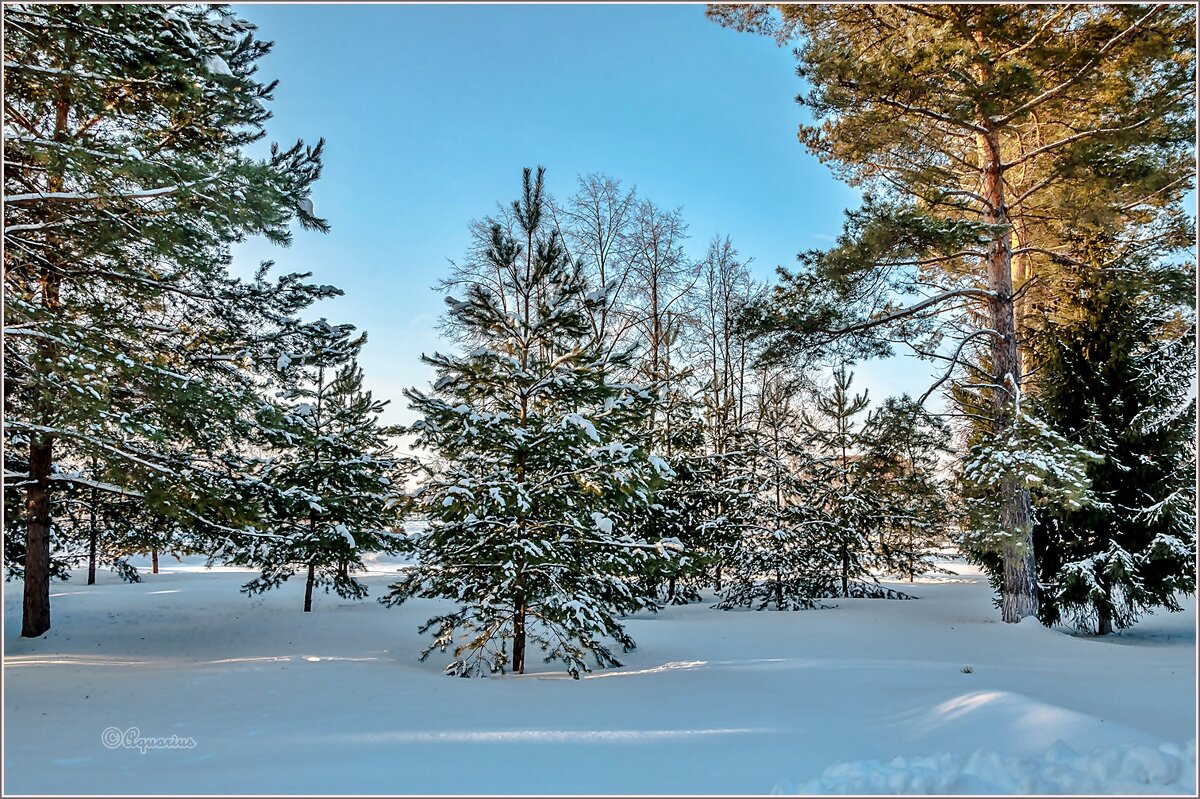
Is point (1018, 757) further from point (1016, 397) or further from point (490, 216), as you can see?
point (490, 216)

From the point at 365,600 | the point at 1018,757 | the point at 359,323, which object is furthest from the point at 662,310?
the point at 1018,757

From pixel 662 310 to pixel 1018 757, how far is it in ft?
45.1

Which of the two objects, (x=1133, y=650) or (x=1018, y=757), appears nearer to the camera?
(x=1018, y=757)

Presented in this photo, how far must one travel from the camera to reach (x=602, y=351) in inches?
389

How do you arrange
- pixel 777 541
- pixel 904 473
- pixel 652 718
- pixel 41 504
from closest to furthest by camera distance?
1. pixel 652 718
2. pixel 41 504
3. pixel 904 473
4. pixel 777 541

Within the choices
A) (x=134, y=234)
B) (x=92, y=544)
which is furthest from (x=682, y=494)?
(x=92, y=544)

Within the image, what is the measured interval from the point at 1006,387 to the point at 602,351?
6.03m

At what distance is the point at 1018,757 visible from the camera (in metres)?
3.61

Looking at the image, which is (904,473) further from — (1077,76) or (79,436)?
(79,436)

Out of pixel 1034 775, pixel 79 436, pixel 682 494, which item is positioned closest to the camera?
pixel 1034 775

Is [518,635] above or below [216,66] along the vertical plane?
below

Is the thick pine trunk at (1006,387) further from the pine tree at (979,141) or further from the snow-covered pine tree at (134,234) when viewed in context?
the snow-covered pine tree at (134,234)

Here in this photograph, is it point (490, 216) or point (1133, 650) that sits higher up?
point (490, 216)

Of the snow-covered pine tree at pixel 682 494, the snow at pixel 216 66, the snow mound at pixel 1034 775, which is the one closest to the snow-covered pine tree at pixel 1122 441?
the snow-covered pine tree at pixel 682 494
